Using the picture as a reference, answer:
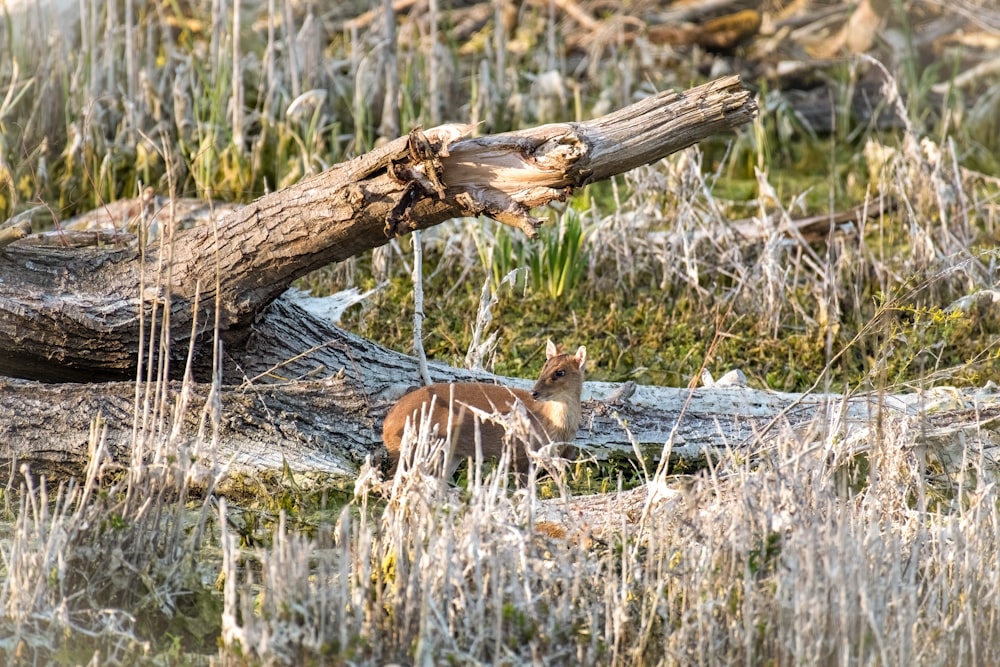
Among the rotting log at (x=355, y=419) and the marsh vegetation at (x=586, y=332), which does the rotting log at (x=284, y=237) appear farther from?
the marsh vegetation at (x=586, y=332)

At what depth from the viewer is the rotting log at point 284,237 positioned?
4281mm

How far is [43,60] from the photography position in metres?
8.87

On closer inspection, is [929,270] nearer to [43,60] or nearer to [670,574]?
[670,574]

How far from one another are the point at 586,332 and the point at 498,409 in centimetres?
202

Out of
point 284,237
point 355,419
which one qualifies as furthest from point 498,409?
point 284,237

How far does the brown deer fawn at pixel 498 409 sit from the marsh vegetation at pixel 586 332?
24 cm

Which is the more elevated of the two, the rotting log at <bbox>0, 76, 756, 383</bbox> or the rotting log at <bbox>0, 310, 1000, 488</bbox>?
the rotting log at <bbox>0, 76, 756, 383</bbox>

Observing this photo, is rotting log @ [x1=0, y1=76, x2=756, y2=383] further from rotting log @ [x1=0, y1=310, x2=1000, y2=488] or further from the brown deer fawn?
the brown deer fawn

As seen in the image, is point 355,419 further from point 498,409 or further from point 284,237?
point 284,237

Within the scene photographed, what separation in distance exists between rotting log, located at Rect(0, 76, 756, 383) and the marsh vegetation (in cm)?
47

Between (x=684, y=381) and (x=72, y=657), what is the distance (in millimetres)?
3931

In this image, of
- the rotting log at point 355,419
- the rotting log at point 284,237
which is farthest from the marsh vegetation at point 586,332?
the rotting log at point 284,237

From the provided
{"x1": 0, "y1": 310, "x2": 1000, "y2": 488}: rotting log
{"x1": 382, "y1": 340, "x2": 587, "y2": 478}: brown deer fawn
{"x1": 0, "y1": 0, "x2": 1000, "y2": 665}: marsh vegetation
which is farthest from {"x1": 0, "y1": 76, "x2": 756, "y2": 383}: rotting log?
{"x1": 382, "y1": 340, "x2": 587, "y2": 478}: brown deer fawn

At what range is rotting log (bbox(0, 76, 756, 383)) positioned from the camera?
4.28 meters
